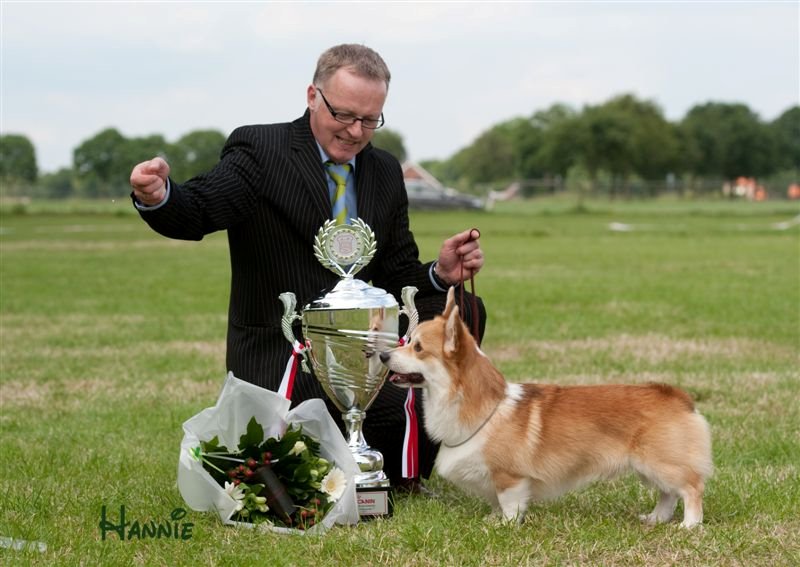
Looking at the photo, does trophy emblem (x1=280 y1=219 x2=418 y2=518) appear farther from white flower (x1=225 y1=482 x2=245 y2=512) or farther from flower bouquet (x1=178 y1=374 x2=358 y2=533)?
white flower (x1=225 y1=482 x2=245 y2=512)

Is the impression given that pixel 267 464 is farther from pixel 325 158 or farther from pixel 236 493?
pixel 325 158

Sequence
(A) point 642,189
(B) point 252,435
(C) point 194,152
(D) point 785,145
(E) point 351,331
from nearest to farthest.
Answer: (B) point 252,435 → (E) point 351,331 → (A) point 642,189 → (C) point 194,152 → (D) point 785,145

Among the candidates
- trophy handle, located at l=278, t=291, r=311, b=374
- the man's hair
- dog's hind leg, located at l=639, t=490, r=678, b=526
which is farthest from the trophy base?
the man's hair

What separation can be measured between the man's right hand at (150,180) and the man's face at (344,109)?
2.69 feet

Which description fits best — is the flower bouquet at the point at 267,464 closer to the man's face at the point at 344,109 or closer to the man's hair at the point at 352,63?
the man's face at the point at 344,109

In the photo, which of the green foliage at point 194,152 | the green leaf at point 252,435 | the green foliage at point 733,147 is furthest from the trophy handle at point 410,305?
the green foliage at point 733,147

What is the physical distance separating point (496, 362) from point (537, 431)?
173 inches

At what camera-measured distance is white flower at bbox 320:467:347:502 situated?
4.05 m

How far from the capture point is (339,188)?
15.3 ft

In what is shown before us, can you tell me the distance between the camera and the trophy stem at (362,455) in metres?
4.16

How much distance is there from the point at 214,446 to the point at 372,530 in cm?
70

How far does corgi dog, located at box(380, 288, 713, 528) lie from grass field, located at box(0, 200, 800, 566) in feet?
0.54

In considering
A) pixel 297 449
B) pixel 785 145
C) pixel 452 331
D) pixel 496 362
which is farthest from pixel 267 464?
pixel 785 145

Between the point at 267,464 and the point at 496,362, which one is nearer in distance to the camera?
the point at 267,464
